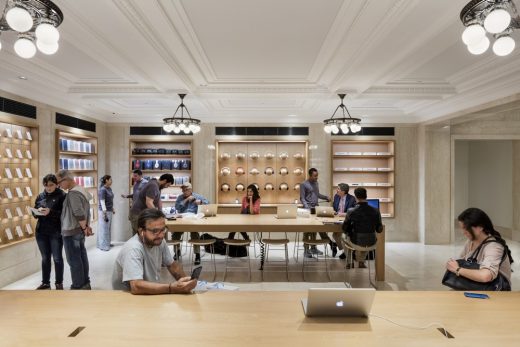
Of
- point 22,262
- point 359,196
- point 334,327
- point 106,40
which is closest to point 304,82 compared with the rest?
point 359,196

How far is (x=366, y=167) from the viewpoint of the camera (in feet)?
29.8

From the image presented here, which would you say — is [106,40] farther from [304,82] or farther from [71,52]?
[304,82]

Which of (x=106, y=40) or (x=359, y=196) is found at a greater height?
(x=106, y=40)

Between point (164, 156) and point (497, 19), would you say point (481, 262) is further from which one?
point (164, 156)

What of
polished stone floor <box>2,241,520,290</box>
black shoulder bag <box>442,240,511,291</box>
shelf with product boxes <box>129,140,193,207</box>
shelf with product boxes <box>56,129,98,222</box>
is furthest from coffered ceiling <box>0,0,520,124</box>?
polished stone floor <box>2,241,520,290</box>

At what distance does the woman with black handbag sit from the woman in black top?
15.5 ft

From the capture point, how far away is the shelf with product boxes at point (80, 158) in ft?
22.2

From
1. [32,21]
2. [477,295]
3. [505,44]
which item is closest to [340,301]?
[477,295]

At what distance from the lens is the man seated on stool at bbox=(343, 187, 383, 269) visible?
506cm

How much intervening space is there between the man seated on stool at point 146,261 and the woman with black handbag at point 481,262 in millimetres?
2142

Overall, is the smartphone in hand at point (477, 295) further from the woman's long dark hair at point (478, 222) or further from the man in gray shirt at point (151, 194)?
the man in gray shirt at point (151, 194)

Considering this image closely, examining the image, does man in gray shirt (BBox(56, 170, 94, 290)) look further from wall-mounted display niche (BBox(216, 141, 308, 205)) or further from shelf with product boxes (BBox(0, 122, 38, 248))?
wall-mounted display niche (BBox(216, 141, 308, 205))

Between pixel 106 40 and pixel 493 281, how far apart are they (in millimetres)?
4339

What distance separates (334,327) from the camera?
1935 mm
